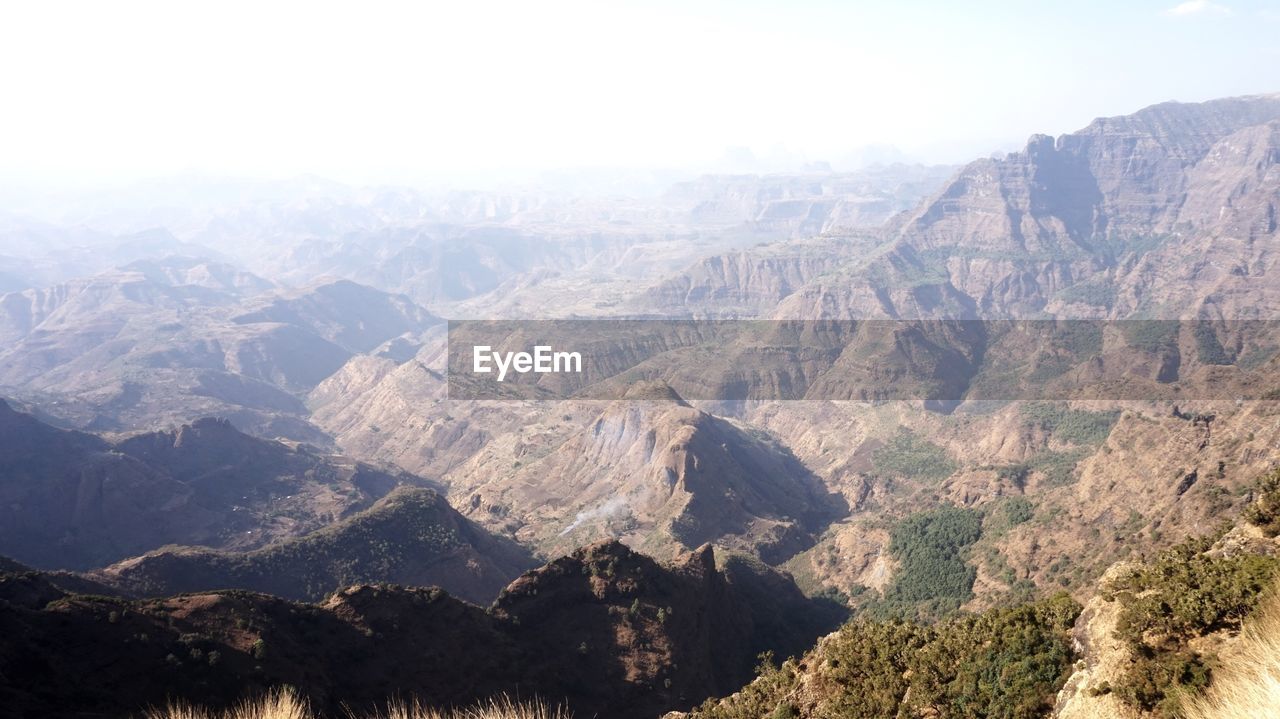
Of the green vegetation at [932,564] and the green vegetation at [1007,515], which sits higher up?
the green vegetation at [1007,515]

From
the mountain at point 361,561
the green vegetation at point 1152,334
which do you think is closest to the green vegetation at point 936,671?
the mountain at point 361,561

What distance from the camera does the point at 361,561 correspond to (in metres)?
72.8

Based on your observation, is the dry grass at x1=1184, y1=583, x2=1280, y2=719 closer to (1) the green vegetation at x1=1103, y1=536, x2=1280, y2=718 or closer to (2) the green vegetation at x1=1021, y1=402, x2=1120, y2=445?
(1) the green vegetation at x1=1103, y1=536, x2=1280, y2=718

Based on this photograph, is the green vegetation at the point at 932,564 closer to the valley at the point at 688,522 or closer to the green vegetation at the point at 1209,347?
the valley at the point at 688,522

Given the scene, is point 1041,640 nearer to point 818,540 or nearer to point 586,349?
point 818,540

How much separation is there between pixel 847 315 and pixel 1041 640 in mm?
185020

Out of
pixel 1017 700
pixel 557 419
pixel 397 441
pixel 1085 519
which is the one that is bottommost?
pixel 397 441

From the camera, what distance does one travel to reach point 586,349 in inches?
6786

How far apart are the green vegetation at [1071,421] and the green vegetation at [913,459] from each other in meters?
13.4

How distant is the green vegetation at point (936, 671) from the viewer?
16.4 m

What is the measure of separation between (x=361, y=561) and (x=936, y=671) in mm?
65592

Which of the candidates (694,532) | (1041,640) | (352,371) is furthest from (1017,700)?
(352,371)

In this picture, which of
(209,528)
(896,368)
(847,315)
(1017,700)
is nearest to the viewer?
(1017,700)

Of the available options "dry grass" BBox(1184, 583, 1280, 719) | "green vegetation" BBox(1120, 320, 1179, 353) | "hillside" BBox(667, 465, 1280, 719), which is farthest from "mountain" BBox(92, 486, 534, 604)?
"green vegetation" BBox(1120, 320, 1179, 353)
